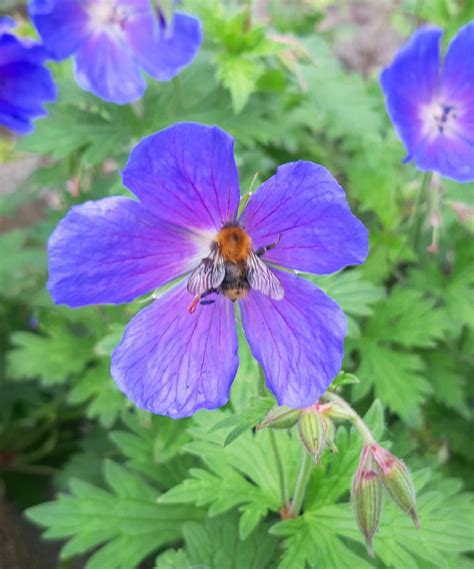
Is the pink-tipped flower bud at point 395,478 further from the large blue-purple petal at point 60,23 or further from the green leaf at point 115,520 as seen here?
the large blue-purple petal at point 60,23

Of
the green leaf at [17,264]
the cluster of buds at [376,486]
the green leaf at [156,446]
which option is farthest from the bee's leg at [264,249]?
the green leaf at [17,264]

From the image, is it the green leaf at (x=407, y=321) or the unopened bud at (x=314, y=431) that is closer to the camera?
the unopened bud at (x=314, y=431)

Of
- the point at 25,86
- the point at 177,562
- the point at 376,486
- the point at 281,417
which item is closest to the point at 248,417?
the point at 281,417

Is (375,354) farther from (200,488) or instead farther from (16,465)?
(16,465)

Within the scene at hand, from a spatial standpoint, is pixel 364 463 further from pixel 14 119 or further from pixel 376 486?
pixel 14 119

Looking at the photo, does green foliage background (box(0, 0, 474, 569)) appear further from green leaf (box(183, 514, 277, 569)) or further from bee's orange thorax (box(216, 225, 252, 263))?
bee's orange thorax (box(216, 225, 252, 263))
